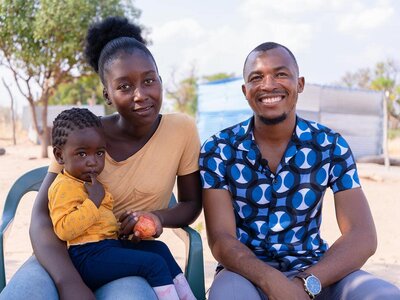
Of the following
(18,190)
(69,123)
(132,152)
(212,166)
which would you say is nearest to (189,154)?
(212,166)

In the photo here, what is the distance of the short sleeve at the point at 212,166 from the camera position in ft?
7.99

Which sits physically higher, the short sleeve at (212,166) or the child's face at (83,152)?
the child's face at (83,152)

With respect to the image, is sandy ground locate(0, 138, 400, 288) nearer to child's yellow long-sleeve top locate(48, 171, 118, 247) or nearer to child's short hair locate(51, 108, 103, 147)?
child's yellow long-sleeve top locate(48, 171, 118, 247)

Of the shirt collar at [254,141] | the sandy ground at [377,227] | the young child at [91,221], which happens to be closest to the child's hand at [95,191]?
the young child at [91,221]

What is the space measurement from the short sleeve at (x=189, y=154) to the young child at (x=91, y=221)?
0.38 m

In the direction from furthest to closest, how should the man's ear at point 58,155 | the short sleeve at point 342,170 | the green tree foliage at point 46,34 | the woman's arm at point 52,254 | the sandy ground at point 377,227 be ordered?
the green tree foliage at point 46,34
the sandy ground at point 377,227
the short sleeve at point 342,170
the man's ear at point 58,155
the woman's arm at point 52,254

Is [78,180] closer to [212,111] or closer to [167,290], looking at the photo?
[167,290]

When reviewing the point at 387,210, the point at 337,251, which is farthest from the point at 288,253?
the point at 387,210

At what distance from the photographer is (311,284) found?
2.12 meters

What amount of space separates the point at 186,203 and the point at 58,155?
0.61 metres

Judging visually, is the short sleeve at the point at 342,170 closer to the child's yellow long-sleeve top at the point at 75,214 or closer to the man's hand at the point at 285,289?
the man's hand at the point at 285,289

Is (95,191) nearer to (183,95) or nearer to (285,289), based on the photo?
(285,289)

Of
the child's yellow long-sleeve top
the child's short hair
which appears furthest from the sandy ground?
the child's short hair

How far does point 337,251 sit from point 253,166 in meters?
0.51
